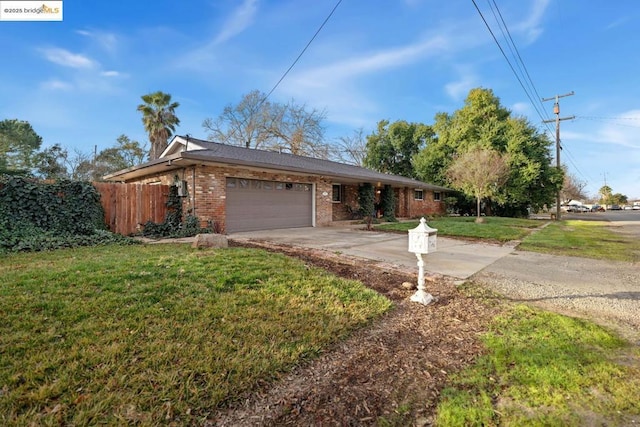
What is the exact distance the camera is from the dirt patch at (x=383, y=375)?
1.69m

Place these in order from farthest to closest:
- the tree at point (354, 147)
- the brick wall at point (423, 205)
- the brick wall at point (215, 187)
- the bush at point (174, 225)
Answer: the tree at point (354, 147) → the brick wall at point (423, 205) → the brick wall at point (215, 187) → the bush at point (174, 225)

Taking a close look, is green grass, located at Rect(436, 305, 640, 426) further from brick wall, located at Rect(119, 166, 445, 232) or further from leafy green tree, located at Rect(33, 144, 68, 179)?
leafy green tree, located at Rect(33, 144, 68, 179)

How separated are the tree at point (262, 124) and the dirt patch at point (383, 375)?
2395 cm

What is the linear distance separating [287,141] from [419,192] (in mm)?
12485

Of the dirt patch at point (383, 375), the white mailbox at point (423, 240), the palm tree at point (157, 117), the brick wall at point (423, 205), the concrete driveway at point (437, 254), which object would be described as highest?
the palm tree at point (157, 117)

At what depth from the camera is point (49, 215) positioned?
7.50 meters

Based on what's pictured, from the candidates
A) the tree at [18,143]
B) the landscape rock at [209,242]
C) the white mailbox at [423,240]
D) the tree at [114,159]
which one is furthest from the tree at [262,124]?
the white mailbox at [423,240]

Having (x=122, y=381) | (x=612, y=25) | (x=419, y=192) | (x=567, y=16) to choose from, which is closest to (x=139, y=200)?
(x=122, y=381)

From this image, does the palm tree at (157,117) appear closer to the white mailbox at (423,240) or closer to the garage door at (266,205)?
the garage door at (266,205)

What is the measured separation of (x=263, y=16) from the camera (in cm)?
798

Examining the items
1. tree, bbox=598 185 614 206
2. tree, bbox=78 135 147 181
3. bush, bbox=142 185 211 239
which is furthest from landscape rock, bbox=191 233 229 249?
tree, bbox=598 185 614 206

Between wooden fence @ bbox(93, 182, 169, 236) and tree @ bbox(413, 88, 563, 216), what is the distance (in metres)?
20.8

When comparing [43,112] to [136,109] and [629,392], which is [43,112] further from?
[629,392]

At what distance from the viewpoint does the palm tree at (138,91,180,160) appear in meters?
21.2
